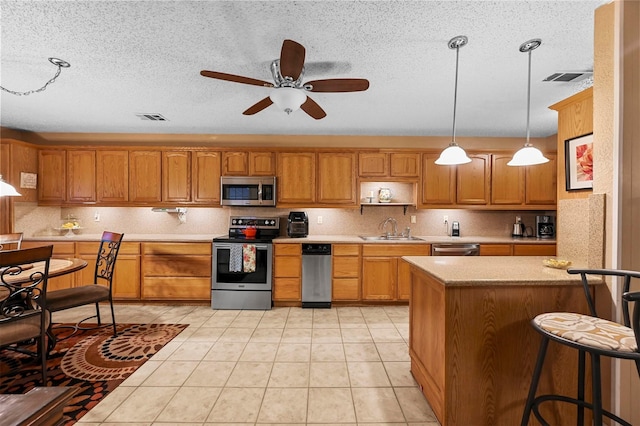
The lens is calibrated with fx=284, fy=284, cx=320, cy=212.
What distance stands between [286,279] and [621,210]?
3281 mm

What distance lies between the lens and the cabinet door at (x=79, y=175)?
4.16m

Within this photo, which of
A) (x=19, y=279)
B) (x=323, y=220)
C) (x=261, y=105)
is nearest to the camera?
(x=19, y=279)

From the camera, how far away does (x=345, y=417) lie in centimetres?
182

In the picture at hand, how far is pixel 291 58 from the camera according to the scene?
1770mm

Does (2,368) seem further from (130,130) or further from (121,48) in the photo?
(130,130)

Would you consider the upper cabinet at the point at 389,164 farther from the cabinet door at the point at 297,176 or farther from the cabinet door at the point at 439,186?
the cabinet door at the point at 297,176

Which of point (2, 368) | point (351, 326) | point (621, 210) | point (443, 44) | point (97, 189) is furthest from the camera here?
point (97, 189)

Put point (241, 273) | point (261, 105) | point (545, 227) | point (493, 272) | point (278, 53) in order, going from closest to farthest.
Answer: point (493, 272), point (278, 53), point (261, 105), point (241, 273), point (545, 227)

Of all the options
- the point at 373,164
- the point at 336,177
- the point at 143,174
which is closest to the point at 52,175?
the point at 143,174

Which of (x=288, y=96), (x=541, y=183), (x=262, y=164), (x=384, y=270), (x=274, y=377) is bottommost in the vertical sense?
(x=274, y=377)

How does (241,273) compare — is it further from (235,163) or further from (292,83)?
(292,83)

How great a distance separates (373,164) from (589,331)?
10.6 ft

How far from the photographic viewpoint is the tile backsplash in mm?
4480

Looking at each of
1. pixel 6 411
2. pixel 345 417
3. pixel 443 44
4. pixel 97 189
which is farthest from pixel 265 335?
pixel 97 189
